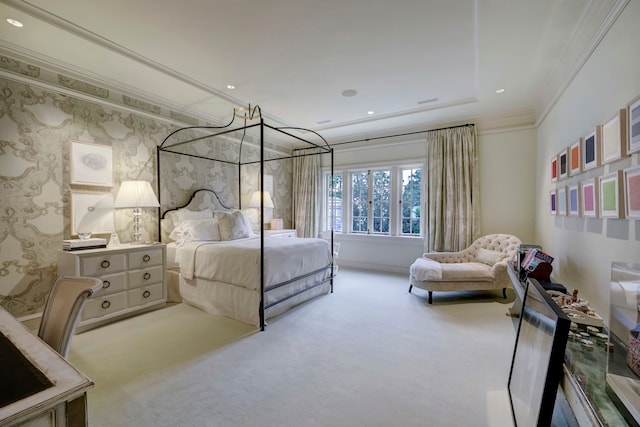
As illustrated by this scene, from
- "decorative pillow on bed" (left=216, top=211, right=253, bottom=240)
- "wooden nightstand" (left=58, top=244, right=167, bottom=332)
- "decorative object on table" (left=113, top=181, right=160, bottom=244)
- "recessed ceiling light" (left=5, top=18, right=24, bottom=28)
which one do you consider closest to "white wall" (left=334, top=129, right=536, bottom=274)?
"decorative pillow on bed" (left=216, top=211, right=253, bottom=240)

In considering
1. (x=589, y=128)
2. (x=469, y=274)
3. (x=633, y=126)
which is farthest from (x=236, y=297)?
(x=589, y=128)

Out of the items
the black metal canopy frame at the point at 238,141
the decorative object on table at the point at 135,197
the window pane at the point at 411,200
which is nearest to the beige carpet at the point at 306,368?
the black metal canopy frame at the point at 238,141

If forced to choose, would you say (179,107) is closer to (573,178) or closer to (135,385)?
(135,385)

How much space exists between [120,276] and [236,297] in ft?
4.17

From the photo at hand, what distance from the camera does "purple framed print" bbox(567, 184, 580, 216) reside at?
2385 mm

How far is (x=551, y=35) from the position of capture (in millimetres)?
2412

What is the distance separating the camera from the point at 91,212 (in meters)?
3.15

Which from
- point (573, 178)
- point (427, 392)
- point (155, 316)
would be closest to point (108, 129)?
point (155, 316)

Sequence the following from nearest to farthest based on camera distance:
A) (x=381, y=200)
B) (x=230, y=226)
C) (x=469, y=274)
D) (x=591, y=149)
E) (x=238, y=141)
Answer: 1. (x=591, y=149)
2. (x=469, y=274)
3. (x=230, y=226)
4. (x=238, y=141)
5. (x=381, y=200)

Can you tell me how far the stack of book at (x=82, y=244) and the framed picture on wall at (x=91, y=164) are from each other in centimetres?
69

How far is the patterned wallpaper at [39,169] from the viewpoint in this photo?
261 cm

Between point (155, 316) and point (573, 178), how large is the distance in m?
4.60

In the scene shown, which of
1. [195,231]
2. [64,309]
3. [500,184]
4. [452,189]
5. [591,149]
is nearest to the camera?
[64,309]

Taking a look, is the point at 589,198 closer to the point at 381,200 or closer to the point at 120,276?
the point at 381,200
